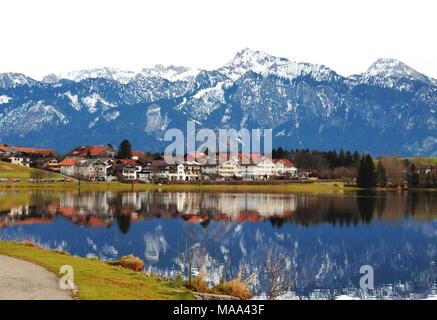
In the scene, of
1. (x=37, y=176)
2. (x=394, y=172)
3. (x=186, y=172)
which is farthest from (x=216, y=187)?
(x=394, y=172)

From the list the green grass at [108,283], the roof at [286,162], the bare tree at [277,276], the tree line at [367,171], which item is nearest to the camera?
the green grass at [108,283]

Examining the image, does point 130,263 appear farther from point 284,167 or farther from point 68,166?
point 284,167

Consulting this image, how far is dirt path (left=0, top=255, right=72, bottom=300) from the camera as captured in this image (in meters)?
15.9

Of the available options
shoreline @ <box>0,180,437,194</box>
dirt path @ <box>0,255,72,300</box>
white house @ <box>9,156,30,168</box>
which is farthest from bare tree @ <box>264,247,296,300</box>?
white house @ <box>9,156,30,168</box>

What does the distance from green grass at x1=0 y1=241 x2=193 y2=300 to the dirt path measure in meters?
0.57

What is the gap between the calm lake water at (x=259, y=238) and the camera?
31.1 metres

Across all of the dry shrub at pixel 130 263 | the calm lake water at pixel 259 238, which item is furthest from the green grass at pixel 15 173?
the dry shrub at pixel 130 263

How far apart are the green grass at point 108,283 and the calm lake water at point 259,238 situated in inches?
125

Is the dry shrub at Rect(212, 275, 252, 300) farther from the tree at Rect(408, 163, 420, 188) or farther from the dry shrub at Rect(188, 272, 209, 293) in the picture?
the tree at Rect(408, 163, 420, 188)

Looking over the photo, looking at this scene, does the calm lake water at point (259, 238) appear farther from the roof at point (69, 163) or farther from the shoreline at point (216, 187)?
the roof at point (69, 163)

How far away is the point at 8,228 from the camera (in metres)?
48.9

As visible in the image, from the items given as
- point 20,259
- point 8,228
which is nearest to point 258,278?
point 20,259
